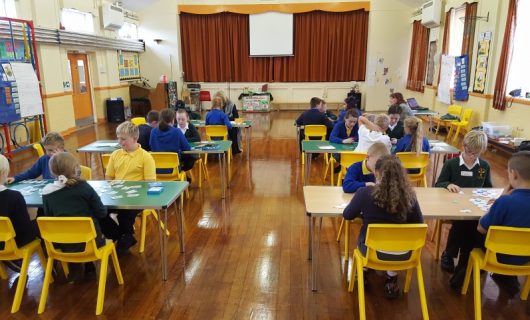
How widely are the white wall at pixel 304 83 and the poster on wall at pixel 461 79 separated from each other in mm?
4240

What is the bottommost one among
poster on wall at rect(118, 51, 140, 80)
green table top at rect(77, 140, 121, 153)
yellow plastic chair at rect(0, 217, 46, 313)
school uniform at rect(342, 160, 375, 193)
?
yellow plastic chair at rect(0, 217, 46, 313)

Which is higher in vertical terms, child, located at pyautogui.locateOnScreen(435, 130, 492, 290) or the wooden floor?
child, located at pyautogui.locateOnScreen(435, 130, 492, 290)

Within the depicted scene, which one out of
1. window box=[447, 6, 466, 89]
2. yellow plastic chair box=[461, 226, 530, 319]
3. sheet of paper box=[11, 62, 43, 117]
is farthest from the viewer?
window box=[447, 6, 466, 89]

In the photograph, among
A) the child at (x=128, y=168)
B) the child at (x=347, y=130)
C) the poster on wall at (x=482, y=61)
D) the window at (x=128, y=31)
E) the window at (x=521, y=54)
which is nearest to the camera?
the child at (x=128, y=168)

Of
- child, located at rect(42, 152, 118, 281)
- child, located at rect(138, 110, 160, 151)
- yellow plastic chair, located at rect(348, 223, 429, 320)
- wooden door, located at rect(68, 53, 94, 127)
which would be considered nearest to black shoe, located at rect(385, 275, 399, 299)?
yellow plastic chair, located at rect(348, 223, 429, 320)

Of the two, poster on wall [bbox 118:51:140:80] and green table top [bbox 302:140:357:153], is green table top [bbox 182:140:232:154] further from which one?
poster on wall [bbox 118:51:140:80]

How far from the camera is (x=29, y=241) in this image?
2861mm

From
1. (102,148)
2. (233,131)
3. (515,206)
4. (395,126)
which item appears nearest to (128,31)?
(233,131)

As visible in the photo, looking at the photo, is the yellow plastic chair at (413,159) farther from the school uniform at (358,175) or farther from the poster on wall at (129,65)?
the poster on wall at (129,65)

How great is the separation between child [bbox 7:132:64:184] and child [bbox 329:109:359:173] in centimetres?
328

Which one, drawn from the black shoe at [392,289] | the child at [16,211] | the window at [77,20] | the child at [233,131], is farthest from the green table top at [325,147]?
the window at [77,20]

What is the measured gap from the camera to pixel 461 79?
925cm

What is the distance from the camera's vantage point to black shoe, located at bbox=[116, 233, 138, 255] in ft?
11.6

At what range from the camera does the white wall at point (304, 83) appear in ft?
43.4
